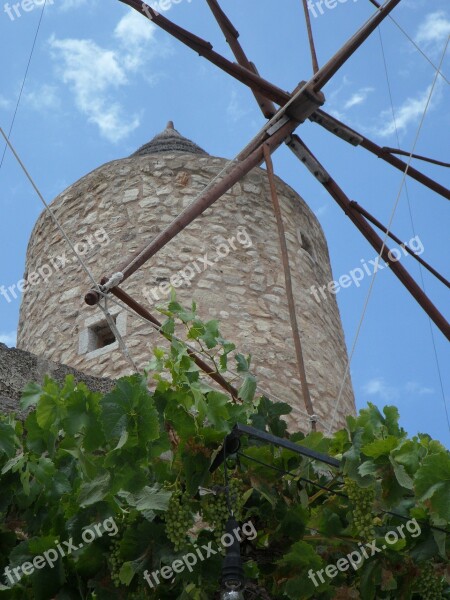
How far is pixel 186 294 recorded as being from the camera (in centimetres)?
525

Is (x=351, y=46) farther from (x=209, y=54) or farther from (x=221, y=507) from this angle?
(x=221, y=507)

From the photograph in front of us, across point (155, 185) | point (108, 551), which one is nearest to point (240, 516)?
point (108, 551)

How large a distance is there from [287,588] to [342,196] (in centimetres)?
340

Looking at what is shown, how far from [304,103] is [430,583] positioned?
127 inches

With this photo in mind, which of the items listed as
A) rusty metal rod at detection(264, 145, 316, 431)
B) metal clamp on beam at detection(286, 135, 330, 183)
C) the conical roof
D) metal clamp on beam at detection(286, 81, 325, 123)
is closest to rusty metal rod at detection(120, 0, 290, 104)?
metal clamp on beam at detection(286, 81, 325, 123)

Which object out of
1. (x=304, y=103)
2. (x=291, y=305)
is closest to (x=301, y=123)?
(x=304, y=103)

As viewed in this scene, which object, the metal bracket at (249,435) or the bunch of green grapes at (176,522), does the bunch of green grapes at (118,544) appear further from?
the metal bracket at (249,435)

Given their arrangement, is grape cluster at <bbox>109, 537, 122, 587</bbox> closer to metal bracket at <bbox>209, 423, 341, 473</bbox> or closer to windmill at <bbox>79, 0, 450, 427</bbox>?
metal bracket at <bbox>209, 423, 341, 473</bbox>

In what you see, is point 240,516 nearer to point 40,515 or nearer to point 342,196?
point 40,515

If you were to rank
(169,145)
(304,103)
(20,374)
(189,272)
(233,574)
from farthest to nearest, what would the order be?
1. (169,145)
2. (189,272)
3. (304,103)
4. (20,374)
5. (233,574)

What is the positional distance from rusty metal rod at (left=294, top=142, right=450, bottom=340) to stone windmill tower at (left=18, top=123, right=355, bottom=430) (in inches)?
20.3

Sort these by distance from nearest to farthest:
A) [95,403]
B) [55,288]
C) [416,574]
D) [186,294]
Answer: [95,403] → [416,574] → [186,294] → [55,288]

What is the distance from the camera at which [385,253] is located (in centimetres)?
515

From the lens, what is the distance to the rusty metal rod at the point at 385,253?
4.90 meters
